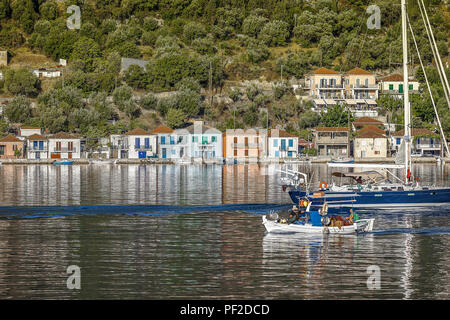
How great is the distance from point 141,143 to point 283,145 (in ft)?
95.6

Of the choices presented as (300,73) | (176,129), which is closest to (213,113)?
(176,129)

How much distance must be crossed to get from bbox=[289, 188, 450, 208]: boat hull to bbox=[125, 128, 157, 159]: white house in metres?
101

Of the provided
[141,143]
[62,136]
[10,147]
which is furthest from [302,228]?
[10,147]

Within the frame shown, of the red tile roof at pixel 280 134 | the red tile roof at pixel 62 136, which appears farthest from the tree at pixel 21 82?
the red tile roof at pixel 280 134

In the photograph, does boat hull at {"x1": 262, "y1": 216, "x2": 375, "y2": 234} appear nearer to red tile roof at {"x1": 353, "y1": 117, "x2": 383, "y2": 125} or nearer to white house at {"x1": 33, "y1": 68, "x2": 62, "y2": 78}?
red tile roof at {"x1": 353, "y1": 117, "x2": 383, "y2": 125}

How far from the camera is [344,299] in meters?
27.6

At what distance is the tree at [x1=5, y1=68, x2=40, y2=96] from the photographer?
175625mm

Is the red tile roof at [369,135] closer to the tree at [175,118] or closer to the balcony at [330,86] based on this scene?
the balcony at [330,86]

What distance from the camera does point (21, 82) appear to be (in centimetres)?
17575

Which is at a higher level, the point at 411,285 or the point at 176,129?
the point at 176,129

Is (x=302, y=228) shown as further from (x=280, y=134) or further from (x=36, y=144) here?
(x=36, y=144)

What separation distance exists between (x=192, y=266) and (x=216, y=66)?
15066cm

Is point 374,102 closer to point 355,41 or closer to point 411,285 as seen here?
point 355,41

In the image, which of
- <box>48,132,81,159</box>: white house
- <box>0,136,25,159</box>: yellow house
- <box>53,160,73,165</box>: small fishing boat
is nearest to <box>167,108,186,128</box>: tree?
<box>48,132,81,159</box>: white house
